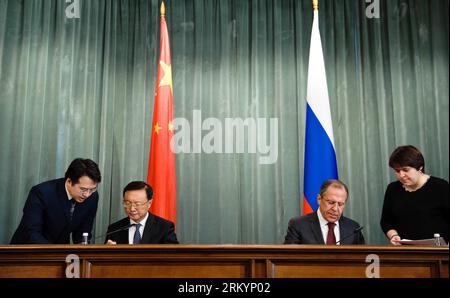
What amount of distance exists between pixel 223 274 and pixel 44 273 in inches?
33.5

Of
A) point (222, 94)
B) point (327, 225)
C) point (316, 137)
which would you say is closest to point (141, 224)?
point (327, 225)

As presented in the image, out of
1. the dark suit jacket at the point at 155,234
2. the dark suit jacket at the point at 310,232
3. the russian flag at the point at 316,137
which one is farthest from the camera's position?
the russian flag at the point at 316,137

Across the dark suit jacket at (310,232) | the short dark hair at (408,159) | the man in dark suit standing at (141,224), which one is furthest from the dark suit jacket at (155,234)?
the short dark hair at (408,159)

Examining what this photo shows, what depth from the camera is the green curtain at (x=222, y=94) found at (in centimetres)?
484

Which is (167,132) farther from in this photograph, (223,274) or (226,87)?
(223,274)

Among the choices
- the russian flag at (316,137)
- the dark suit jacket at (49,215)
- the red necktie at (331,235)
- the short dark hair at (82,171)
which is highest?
the russian flag at (316,137)

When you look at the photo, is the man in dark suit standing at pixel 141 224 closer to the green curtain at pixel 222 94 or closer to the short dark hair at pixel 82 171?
the short dark hair at pixel 82 171

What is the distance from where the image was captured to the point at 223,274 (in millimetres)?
2604

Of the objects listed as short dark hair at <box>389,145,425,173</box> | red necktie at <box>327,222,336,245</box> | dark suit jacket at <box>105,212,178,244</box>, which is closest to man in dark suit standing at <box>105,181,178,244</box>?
dark suit jacket at <box>105,212,178,244</box>

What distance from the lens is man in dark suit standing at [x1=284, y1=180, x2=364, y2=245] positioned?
11.2 feet

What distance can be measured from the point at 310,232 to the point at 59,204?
1.59 metres

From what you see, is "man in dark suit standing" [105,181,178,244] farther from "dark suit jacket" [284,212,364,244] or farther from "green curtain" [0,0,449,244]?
"green curtain" [0,0,449,244]

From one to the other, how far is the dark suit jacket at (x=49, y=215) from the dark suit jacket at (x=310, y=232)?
139 cm

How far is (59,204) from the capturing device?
3531 mm
